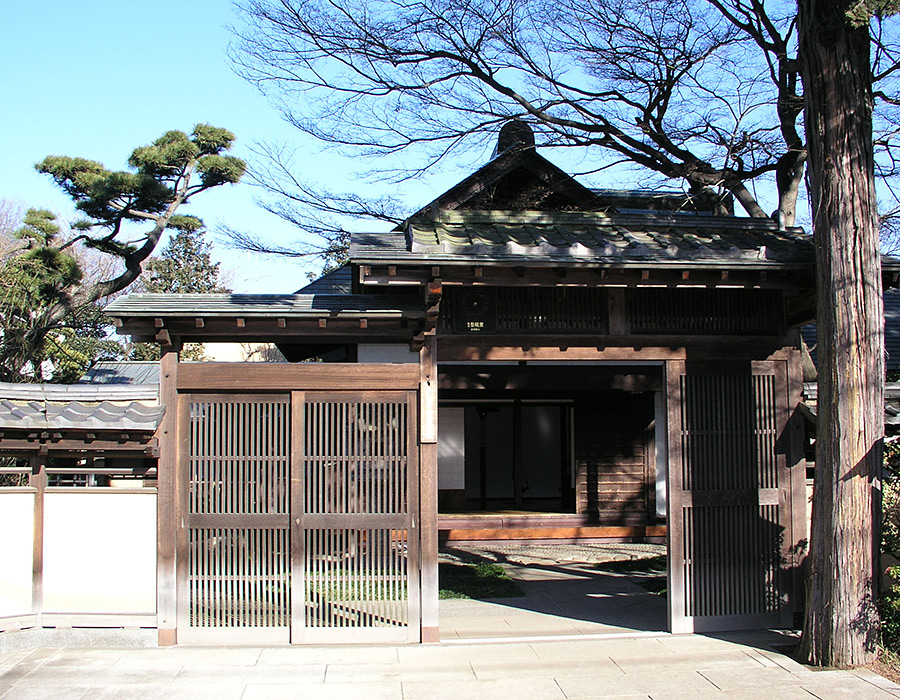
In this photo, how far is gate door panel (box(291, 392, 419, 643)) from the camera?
24.8ft

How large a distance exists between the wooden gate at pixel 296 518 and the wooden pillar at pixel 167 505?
0.08m

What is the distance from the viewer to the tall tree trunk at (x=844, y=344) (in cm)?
691

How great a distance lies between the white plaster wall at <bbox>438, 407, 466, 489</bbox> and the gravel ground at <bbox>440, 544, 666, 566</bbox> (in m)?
1.44

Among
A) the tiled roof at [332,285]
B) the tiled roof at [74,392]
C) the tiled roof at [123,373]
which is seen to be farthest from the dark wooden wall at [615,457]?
the tiled roof at [123,373]

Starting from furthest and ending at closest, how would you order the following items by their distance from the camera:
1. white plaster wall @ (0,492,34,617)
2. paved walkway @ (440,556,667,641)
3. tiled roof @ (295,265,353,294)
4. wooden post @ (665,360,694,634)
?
tiled roof @ (295,265,353,294) → paved walkway @ (440,556,667,641) → wooden post @ (665,360,694,634) → white plaster wall @ (0,492,34,617)

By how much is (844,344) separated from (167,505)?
6.39m

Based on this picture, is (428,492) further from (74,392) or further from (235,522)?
(74,392)

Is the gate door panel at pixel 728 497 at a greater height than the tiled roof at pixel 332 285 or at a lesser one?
lesser

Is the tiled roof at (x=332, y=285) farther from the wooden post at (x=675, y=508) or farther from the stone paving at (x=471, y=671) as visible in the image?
the stone paving at (x=471, y=671)

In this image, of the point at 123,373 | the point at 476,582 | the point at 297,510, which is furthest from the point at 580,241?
the point at 123,373

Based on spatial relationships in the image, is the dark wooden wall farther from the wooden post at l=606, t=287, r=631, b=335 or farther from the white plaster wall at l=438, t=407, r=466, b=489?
the wooden post at l=606, t=287, r=631, b=335

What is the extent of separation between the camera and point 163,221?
20.3 metres

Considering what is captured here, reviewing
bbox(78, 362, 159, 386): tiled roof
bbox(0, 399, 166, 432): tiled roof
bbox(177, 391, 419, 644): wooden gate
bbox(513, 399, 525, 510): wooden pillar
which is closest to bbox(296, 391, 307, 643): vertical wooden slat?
bbox(177, 391, 419, 644): wooden gate

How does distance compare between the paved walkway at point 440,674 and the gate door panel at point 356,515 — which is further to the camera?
the gate door panel at point 356,515
